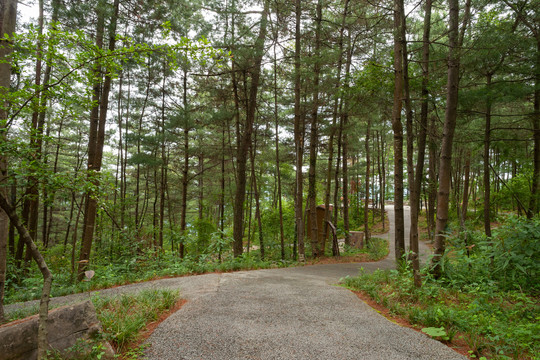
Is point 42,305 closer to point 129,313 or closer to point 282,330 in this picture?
point 129,313

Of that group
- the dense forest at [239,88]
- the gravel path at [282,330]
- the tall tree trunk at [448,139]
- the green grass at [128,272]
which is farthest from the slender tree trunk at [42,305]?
the tall tree trunk at [448,139]

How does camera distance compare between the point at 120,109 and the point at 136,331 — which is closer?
the point at 136,331

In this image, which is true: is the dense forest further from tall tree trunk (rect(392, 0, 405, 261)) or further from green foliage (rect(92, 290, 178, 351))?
green foliage (rect(92, 290, 178, 351))

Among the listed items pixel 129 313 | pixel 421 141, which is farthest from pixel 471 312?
pixel 421 141

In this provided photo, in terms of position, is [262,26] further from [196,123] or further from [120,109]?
[120,109]

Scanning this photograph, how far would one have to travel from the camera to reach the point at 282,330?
306 centimetres

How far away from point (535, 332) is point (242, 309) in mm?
3567

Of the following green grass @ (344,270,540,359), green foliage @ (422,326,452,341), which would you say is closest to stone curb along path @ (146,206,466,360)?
green foliage @ (422,326,452,341)

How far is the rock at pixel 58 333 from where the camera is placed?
7.67ft

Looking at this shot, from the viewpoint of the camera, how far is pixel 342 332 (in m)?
3.04

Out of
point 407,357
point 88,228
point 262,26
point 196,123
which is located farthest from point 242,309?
point 196,123

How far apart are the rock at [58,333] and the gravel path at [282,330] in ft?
2.00

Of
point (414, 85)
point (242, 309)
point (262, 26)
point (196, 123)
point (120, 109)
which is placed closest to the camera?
point (242, 309)

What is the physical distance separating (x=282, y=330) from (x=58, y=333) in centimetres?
233
